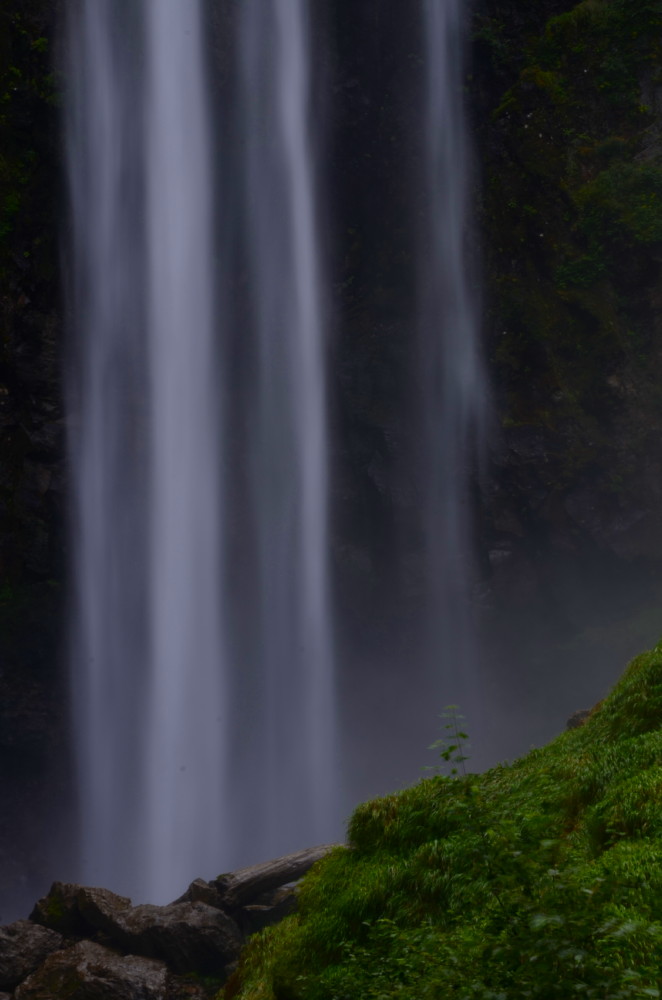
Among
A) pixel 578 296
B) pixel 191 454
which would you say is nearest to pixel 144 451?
pixel 191 454

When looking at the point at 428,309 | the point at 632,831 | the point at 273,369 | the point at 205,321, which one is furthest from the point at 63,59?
the point at 632,831

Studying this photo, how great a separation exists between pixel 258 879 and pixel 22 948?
9.43 feet

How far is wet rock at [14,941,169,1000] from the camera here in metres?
7.79

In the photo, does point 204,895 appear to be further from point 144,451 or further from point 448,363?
point 448,363

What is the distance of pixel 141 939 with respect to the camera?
29.2 ft

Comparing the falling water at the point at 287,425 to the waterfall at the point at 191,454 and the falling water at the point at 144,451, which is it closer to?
the waterfall at the point at 191,454

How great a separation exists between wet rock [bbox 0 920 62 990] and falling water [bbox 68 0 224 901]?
10.6 meters

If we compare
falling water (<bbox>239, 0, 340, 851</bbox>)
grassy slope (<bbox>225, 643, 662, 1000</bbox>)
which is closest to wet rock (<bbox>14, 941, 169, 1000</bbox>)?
grassy slope (<bbox>225, 643, 662, 1000</bbox>)

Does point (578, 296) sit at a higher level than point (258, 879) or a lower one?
higher

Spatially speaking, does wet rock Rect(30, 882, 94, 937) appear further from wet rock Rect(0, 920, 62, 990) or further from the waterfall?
the waterfall

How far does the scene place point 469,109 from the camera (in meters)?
22.2

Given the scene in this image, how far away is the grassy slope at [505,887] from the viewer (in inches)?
92.1

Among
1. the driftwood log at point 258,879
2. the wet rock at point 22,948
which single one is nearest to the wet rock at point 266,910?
the driftwood log at point 258,879

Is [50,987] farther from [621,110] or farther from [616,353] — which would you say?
[621,110]
